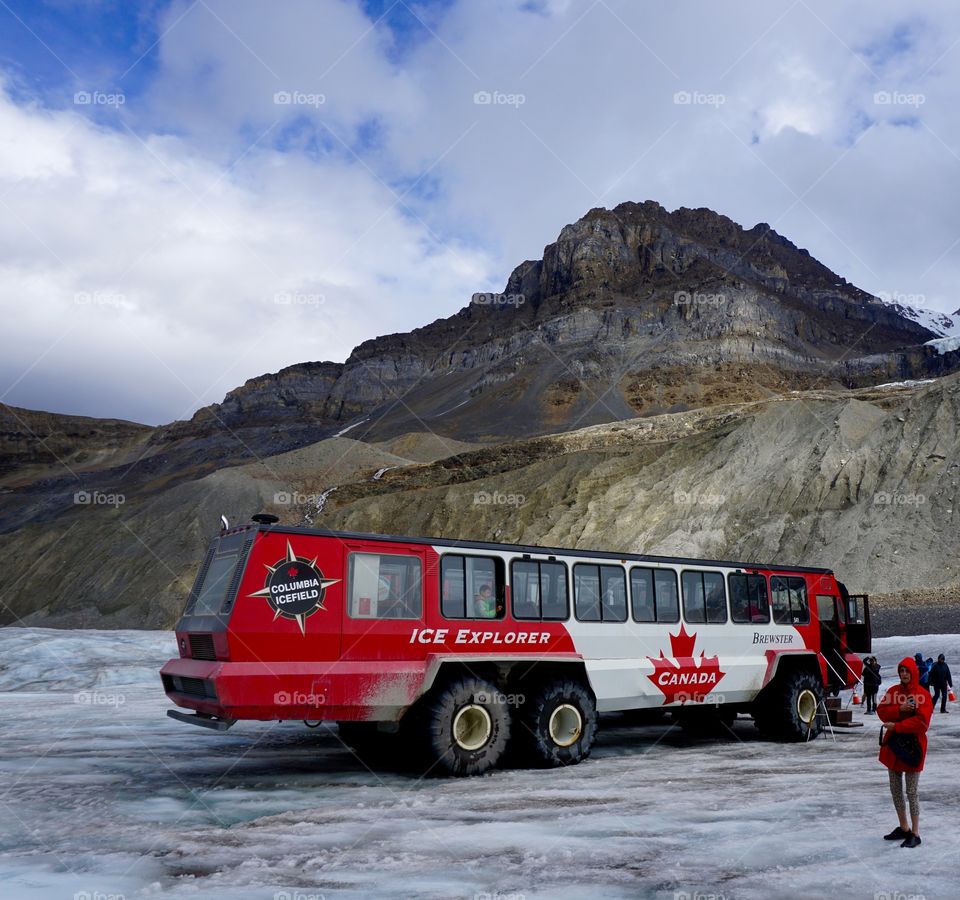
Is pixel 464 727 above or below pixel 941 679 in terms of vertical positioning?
above

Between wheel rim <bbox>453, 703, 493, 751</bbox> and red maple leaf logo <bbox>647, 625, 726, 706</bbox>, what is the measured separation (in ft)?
9.12

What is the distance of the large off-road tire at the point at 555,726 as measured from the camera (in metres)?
9.93

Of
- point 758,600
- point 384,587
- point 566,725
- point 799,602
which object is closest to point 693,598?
point 758,600

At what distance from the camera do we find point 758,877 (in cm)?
566

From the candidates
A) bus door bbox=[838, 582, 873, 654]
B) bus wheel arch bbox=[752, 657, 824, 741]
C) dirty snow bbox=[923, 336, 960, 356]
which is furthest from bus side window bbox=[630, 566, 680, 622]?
dirty snow bbox=[923, 336, 960, 356]

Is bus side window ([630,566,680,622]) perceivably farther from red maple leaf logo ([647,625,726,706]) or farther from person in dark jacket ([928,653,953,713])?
person in dark jacket ([928,653,953,713])

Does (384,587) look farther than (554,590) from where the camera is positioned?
No

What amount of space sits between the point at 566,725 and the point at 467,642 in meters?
1.84

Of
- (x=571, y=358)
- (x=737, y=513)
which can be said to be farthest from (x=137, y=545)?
(x=571, y=358)

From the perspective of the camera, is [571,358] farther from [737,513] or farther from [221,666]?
[221,666]

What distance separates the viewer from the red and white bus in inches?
336

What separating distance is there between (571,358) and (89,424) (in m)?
106

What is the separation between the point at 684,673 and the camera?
11484mm

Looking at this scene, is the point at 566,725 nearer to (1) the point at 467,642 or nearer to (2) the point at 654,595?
(1) the point at 467,642
